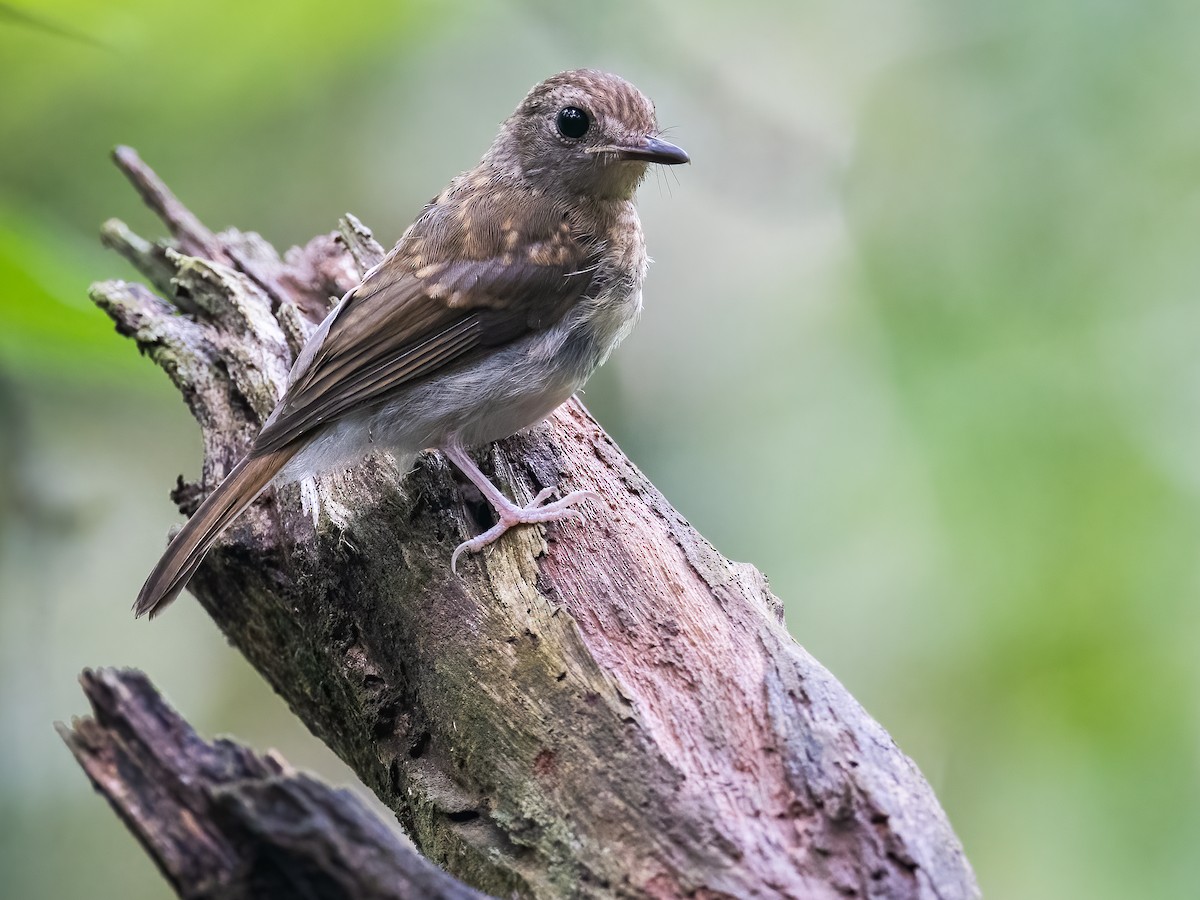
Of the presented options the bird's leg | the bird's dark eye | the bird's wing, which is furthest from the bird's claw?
the bird's dark eye

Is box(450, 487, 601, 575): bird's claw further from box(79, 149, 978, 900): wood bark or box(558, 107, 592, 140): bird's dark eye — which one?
box(558, 107, 592, 140): bird's dark eye

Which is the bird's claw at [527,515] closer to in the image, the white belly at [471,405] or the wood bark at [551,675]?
the wood bark at [551,675]

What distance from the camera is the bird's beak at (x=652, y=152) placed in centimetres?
343

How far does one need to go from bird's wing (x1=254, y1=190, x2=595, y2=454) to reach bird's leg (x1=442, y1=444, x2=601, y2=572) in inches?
11.6

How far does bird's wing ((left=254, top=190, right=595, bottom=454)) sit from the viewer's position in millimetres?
3150

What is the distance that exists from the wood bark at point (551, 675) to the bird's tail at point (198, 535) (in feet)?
0.64

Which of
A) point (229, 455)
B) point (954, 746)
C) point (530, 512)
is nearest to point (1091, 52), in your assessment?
point (954, 746)

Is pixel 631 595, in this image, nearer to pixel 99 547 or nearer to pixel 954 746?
pixel 954 746

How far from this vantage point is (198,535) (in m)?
2.88

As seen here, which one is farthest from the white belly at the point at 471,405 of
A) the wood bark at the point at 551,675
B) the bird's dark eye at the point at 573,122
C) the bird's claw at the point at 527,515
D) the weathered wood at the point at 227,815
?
the weathered wood at the point at 227,815

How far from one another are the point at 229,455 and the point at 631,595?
150cm

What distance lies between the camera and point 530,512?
297cm

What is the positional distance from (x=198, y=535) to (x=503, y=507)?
810mm

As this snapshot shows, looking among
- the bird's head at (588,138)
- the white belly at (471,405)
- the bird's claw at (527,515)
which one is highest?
the bird's head at (588,138)
